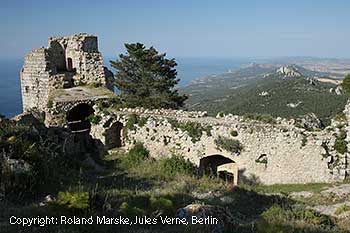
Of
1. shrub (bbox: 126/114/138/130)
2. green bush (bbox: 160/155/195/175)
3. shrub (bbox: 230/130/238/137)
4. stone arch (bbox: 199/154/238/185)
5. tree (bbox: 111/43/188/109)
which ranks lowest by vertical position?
stone arch (bbox: 199/154/238/185)

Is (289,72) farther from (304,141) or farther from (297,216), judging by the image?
(297,216)

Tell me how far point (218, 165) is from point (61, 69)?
32.2 feet

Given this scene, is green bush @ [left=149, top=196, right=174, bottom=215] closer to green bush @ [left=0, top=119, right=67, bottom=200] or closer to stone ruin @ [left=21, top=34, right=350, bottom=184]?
green bush @ [left=0, top=119, right=67, bottom=200]

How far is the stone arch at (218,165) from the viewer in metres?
16.1

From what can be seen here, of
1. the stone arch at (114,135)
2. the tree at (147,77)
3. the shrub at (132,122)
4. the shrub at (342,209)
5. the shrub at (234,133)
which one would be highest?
the tree at (147,77)

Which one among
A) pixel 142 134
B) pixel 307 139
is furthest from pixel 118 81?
pixel 307 139

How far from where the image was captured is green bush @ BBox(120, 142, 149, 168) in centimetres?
1535

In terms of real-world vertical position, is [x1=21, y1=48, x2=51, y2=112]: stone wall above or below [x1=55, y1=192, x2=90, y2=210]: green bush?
above

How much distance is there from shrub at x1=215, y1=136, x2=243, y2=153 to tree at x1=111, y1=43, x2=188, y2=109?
334 inches

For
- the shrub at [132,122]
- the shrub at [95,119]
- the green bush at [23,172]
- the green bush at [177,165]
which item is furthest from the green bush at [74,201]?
the shrub at [95,119]

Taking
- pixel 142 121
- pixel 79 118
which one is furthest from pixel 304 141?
pixel 79 118

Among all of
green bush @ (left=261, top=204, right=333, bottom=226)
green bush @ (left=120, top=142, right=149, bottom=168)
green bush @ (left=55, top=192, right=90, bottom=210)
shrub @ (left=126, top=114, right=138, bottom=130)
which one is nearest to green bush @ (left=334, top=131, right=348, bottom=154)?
green bush @ (left=261, top=204, right=333, bottom=226)

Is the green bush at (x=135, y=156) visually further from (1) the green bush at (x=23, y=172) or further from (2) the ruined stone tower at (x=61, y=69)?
(1) the green bush at (x=23, y=172)

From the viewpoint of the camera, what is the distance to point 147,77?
24203 millimetres
